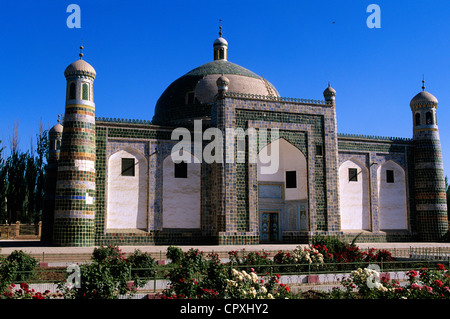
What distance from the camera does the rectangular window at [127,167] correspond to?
2161 cm

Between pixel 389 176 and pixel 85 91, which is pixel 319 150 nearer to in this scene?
pixel 389 176

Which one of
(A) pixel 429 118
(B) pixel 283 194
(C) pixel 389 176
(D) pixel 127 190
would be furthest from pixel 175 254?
(A) pixel 429 118

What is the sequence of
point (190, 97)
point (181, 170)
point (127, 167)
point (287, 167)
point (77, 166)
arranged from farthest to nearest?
point (190, 97) → point (287, 167) → point (181, 170) → point (127, 167) → point (77, 166)

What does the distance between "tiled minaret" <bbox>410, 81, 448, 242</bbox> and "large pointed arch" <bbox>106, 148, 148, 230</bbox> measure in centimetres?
1522

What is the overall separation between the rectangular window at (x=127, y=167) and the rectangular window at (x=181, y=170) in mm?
2128

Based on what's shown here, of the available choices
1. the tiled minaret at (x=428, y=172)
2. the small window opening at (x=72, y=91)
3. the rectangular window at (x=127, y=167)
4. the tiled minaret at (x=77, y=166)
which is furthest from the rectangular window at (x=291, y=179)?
the small window opening at (x=72, y=91)

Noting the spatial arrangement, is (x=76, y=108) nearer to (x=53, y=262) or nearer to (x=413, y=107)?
(x=53, y=262)

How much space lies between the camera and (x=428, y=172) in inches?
1033

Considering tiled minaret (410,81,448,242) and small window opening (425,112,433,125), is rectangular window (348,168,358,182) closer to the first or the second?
tiled minaret (410,81,448,242)

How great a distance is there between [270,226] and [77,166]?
400 inches

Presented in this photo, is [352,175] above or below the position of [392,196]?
above

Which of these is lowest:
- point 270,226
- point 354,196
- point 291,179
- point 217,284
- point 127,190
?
point 217,284

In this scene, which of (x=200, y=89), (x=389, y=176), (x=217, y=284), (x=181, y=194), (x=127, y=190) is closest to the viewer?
(x=217, y=284)

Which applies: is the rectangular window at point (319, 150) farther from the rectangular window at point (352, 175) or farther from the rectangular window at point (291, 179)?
the rectangular window at point (352, 175)
